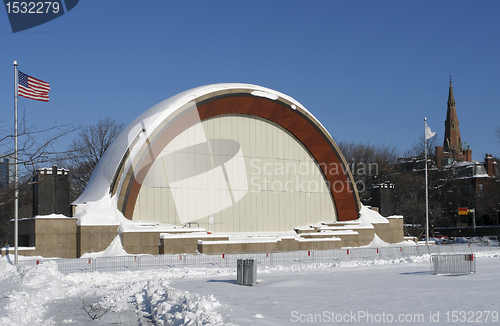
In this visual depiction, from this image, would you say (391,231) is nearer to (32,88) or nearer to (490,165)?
(32,88)

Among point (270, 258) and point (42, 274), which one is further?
point (270, 258)

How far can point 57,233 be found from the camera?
89.8 ft

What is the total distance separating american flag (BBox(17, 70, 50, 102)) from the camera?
20948 mm

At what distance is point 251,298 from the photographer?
1392cm

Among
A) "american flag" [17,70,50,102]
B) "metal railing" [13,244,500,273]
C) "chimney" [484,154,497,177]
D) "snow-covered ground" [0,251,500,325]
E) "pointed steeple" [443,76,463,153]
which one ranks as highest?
"pointed steeple" [443,76,463,153]

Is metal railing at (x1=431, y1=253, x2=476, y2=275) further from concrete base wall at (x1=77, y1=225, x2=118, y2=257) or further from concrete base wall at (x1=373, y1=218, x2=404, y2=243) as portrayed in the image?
concrete base wall at (x1=373, y1=218, x2=404, y2=243)

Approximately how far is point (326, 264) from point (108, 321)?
14767 mm

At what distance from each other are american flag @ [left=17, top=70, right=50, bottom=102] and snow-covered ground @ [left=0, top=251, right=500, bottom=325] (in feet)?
24.3

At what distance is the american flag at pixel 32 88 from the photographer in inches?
825

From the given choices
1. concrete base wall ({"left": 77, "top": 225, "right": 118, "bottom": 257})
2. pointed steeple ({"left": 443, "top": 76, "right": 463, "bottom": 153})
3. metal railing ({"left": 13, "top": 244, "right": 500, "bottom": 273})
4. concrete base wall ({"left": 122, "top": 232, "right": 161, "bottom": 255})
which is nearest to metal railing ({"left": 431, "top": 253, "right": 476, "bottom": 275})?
metal railing ({"left": 13, "top": 244, "right": 500, "bottom": 273})

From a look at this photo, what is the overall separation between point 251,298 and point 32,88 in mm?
14155

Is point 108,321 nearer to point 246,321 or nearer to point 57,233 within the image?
point 246,321

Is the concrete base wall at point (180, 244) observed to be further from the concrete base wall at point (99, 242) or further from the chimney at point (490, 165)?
the chimney at point (490, 165)

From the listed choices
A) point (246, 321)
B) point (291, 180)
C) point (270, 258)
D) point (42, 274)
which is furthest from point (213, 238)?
point (246, 321)
